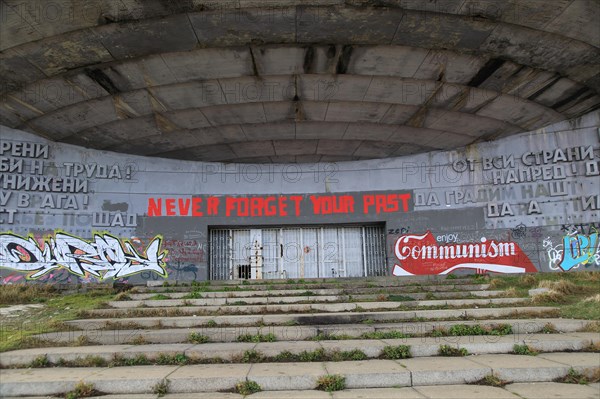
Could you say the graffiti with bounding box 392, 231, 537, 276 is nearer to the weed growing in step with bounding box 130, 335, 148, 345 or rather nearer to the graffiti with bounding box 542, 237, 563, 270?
the graffiti with bounding box 542, 237, 563, 270

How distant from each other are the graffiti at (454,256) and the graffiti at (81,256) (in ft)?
32.6

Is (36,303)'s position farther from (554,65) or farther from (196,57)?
(554,65)

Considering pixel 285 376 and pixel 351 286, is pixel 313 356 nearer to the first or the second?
pixel 285 376

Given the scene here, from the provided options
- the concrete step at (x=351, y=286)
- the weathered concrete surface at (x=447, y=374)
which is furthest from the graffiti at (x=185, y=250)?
the weathered concrete surface at (x=447, y=374)

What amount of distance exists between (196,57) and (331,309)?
7848 mm

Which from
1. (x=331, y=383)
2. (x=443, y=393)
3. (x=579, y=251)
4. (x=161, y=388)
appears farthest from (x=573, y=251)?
(x=161, y=388)

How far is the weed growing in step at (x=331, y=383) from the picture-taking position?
5.13m

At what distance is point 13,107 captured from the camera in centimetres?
1334

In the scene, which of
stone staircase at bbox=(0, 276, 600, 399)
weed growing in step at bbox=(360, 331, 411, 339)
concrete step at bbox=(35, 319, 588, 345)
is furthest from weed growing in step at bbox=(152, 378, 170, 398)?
weed growing in step at bbox=(360, 331, 411, 339)

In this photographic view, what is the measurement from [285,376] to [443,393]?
1953 millimetres

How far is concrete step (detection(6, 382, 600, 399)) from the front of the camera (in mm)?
4754

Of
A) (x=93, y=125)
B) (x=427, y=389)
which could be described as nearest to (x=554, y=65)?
(x=427, y=389)

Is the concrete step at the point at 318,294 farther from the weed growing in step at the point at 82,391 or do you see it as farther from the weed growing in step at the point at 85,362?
the weed growing in step at the point at 82,391

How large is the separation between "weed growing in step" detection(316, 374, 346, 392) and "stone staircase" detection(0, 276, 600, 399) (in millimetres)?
13
